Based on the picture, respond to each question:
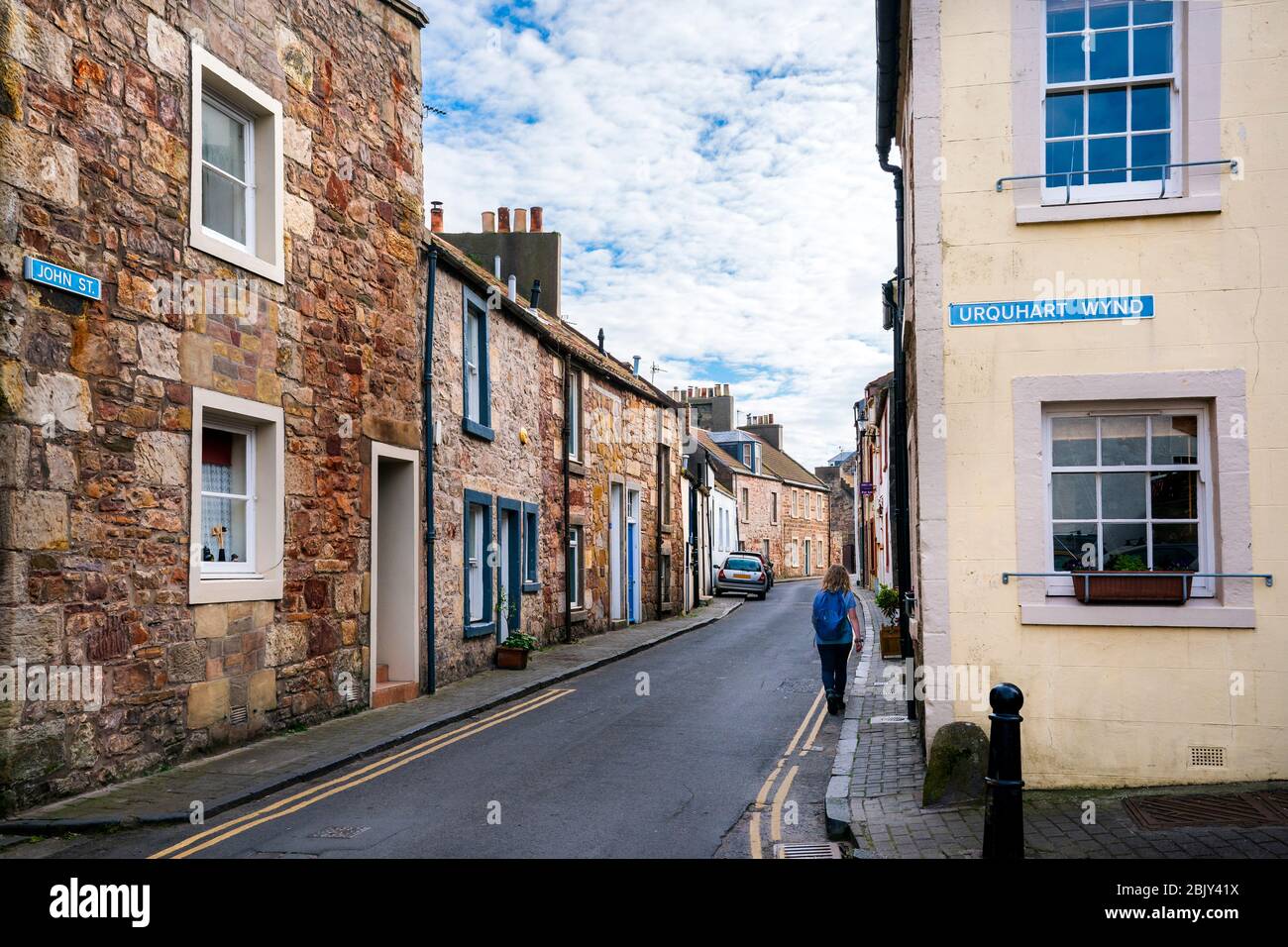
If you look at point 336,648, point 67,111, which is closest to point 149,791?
point 336,648

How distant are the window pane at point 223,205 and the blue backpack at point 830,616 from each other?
693 cm

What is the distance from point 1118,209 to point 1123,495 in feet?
6.69

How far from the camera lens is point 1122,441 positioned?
8234 millimetres

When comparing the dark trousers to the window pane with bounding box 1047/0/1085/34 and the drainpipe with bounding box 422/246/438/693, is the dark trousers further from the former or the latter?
the window pane with bounding box 1047/0/1085/34

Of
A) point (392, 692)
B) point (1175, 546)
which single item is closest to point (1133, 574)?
point (1175, 546)

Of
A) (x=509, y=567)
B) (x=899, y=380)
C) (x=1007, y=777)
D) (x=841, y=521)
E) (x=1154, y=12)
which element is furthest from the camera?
(x=841, y=521)

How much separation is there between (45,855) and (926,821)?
5.41m

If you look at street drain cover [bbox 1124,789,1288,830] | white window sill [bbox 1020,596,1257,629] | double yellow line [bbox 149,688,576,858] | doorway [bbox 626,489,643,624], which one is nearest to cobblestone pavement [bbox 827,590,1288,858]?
street drain cover [bbox 1124,789,1288,830]

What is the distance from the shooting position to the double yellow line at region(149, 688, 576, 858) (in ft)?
23.6

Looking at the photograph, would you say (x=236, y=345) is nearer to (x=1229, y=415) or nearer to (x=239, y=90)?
(x=239, y=90)

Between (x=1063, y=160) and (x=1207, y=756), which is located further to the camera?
(x=1063, y=160)

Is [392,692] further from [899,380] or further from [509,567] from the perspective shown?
[899,380]

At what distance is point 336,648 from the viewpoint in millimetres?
12109
